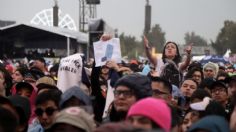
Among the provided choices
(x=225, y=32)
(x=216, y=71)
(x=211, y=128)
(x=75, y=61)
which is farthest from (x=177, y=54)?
(x=225, y=32)

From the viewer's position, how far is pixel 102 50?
739 centimetres

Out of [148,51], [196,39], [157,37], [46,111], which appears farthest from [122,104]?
[196,39]

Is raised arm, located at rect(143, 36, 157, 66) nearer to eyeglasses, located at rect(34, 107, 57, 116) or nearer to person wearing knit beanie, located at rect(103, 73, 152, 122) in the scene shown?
eyeglasses, located at rect(34, 107, 57, 116)

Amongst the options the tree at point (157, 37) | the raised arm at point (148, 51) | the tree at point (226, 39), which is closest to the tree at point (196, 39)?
the tree at point (157, 37)

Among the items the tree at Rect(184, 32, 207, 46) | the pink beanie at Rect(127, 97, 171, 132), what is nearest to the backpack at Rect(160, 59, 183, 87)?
the pink beanie at Rect(127, 97, 171, 132)

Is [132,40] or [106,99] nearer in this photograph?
[106,99]

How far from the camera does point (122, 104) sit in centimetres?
487

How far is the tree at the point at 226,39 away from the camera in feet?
266

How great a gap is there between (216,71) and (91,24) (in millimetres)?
2982

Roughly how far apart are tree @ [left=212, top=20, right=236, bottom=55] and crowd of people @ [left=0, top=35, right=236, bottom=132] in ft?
235

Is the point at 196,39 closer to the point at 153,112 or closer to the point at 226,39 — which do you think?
the point at 226,39

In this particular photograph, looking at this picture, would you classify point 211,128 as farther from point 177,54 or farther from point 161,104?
point 177,54

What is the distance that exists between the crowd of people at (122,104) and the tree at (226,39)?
71.5 meters

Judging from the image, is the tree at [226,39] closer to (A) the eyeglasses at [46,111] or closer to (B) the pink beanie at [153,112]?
(A) the eyeglasses at [46,111]
